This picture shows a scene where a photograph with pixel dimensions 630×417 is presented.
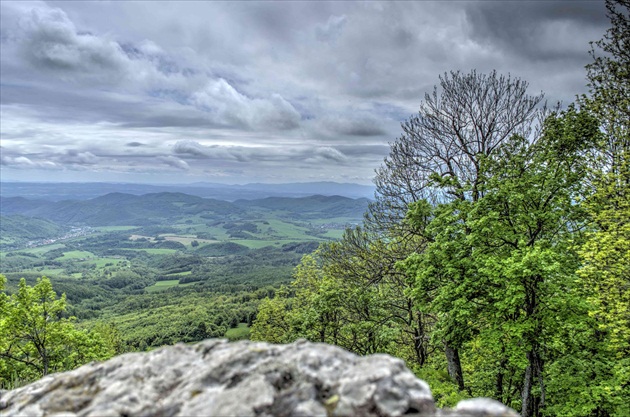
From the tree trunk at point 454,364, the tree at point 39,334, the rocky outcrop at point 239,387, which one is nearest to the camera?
the rocky outcrop at point 239,387

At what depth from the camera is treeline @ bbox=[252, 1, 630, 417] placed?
521 inches

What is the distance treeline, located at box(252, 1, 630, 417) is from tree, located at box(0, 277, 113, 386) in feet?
61.6

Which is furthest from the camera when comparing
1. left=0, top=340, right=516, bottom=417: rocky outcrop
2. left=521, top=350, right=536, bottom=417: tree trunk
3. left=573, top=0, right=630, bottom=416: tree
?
left=521, top=350, right=536, bottom=417: tree trunk

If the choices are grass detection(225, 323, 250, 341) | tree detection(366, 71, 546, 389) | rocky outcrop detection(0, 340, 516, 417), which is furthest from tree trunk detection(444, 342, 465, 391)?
grass detection(225, 323, 250, 341)

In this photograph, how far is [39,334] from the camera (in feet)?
75.4

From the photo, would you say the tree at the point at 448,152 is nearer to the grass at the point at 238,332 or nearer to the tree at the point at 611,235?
the tree at the point at 611,235

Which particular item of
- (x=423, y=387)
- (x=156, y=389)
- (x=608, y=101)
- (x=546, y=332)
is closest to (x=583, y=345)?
(x=546, y=332)

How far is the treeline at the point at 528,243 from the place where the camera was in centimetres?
1324

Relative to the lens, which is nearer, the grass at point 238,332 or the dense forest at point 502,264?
the dense forest at point 502,264

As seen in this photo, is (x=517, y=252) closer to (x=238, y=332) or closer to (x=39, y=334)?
(x=39, y=334)

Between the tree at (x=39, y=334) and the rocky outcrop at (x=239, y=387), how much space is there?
20920mm

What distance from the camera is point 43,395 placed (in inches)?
209

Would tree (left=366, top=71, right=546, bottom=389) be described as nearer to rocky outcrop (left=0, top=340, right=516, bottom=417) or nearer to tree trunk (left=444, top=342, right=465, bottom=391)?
tree trunk (left=444, top=342, right=465, bottom=391)

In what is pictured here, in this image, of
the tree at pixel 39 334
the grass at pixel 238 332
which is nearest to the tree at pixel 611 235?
the tree at pixel 39 334
